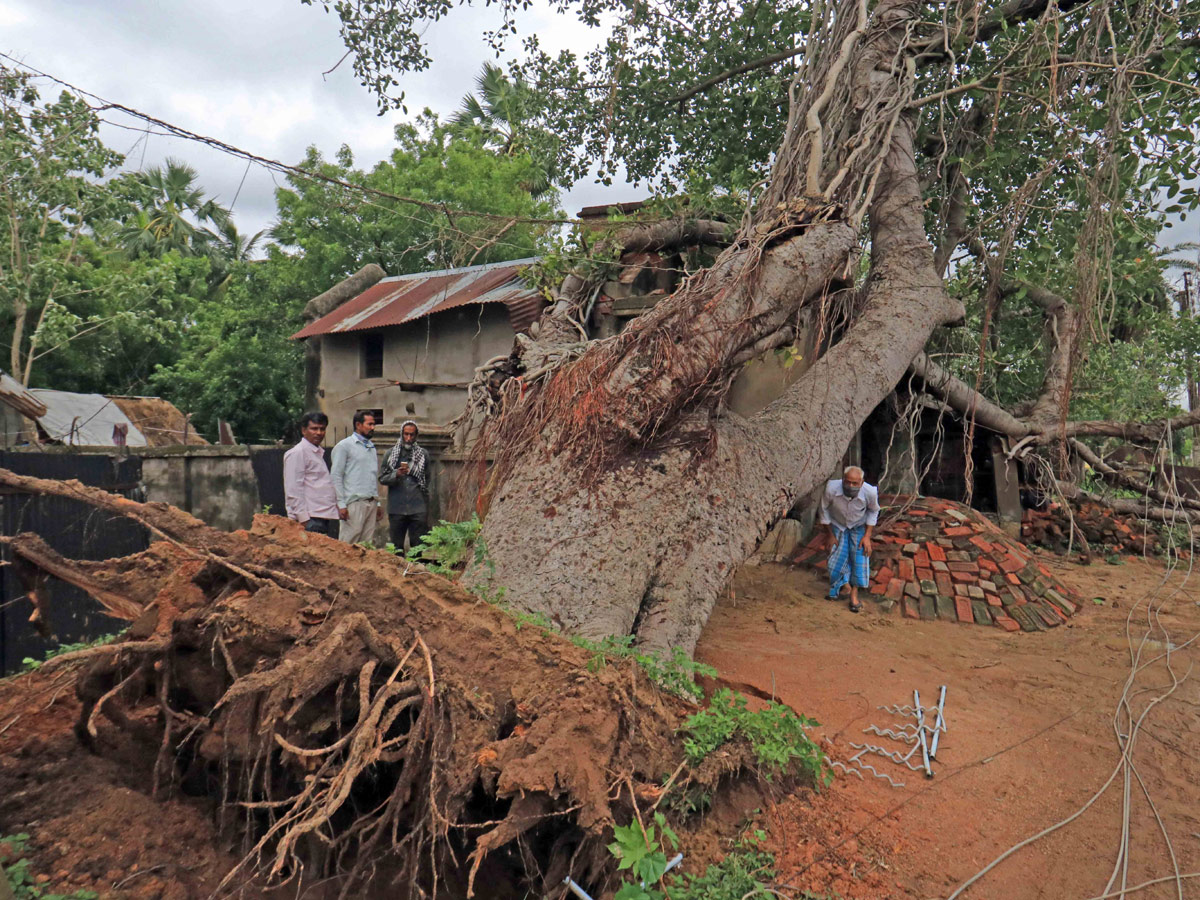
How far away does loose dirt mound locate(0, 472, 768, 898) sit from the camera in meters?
2.35

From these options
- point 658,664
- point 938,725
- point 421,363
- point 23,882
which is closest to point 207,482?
point 23,882

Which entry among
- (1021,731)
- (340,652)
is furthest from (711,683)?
(340,652)

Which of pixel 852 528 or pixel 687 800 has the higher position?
pixel 852 528

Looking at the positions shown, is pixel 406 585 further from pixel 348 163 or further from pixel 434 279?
pixel 348 163

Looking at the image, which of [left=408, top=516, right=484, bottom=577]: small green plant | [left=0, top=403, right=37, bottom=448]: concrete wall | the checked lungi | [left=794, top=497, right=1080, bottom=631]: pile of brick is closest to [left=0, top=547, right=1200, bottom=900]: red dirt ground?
[left=794, top=497, right=1080, bottom=631]: pile of brick

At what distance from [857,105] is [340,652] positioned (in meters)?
6.89

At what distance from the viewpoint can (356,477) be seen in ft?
19.2

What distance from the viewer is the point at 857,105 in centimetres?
691

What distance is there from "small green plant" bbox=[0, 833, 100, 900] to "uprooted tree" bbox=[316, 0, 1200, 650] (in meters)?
1.96

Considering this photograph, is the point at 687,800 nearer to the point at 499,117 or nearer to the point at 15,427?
the point at 15,427

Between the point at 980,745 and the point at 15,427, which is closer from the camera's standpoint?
the point at 980,745

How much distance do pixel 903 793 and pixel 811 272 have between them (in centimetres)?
337

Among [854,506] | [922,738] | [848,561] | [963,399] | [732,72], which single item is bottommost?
[922,738]

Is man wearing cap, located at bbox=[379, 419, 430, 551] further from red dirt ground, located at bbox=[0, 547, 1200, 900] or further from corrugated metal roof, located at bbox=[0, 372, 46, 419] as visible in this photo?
corrugated metal roof, located at bbox=[0, 372, 46, 419]
